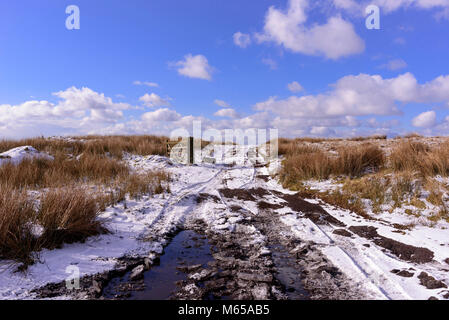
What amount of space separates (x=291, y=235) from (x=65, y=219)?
3795 mm

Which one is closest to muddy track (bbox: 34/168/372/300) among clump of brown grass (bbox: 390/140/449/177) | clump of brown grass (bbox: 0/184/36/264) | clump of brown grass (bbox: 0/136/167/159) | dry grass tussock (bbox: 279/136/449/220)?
clump of brown grass (bbox: 0/184/36/264)

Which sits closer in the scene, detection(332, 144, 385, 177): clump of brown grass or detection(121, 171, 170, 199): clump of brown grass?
detection(121, 171, 170, 199): clump of brown grass

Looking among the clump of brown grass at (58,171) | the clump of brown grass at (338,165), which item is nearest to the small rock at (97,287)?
the clump of brown grass at (58,171)

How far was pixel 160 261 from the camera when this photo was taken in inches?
154

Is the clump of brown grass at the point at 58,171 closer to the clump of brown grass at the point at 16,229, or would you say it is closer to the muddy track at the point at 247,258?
the clump of brown grass at the point at 16,229

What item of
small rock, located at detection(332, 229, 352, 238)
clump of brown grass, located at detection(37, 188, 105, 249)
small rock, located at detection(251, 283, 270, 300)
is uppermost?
clump of brown grass, located at detection(37, 188, 105, 249)

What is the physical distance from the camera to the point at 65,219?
4094 mm

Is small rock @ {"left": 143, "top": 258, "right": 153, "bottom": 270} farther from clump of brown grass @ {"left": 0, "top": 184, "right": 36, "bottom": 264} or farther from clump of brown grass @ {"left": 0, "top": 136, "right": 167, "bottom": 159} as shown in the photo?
clump of brown grass @ {"left": 0, "top": 136, "right": 167, "bottom": 159}

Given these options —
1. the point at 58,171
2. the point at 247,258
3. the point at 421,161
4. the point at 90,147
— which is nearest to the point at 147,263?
the point at 247,258

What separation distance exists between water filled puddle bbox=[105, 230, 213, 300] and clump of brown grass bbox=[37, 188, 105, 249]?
4.33 ft

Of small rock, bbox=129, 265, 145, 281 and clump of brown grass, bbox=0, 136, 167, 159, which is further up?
clump of brown grass, bbox=0, 136, 167, 159

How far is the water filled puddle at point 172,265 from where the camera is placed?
3.05m

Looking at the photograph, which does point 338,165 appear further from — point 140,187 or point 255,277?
point 255,277

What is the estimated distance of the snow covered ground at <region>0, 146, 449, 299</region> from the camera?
3.18 m
